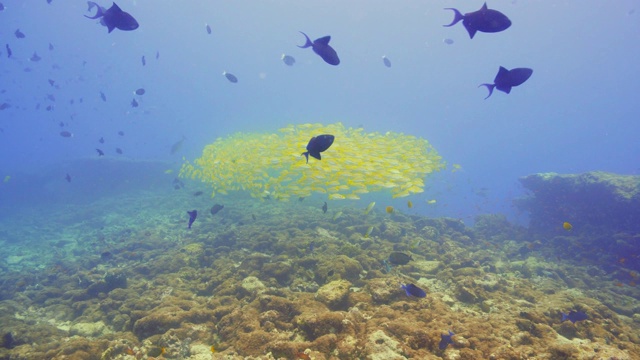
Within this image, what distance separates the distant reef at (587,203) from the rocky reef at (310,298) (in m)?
2.60

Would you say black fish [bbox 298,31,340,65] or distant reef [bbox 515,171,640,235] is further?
distant reef [bbox 515,171,640,235]

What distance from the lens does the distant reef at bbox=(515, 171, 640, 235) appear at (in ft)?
53.2

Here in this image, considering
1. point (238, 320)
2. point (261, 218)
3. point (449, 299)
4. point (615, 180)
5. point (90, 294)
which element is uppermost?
point (615, 180)

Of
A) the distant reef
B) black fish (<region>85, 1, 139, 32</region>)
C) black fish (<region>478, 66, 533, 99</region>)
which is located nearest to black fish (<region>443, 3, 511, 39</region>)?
black fish (<region>478, 66, 533, 99</region>)

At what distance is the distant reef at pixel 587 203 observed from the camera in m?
16.2

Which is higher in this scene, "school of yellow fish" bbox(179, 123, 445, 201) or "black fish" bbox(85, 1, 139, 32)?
"school of yellow fish" bbox(179, 123, 445, 201)

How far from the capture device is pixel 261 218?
18.0 metres

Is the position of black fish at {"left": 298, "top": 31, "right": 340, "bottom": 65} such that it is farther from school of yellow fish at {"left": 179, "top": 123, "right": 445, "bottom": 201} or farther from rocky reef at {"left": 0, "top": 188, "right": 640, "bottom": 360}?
school of yellow fish at {"left": 179, "top": 123, "right": 445, "bottom": 201}

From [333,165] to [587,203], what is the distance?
706 inches

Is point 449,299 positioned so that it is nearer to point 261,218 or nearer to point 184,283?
point 184,283

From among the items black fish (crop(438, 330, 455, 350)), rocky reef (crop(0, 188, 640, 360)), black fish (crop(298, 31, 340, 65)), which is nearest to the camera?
black fish (crop(438, 330, 455, 350))

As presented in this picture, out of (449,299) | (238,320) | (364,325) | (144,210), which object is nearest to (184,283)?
(238,320)

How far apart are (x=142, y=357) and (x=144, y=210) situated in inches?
876

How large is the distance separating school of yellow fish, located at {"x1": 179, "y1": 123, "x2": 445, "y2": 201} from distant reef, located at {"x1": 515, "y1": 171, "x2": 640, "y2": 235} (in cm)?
1048
